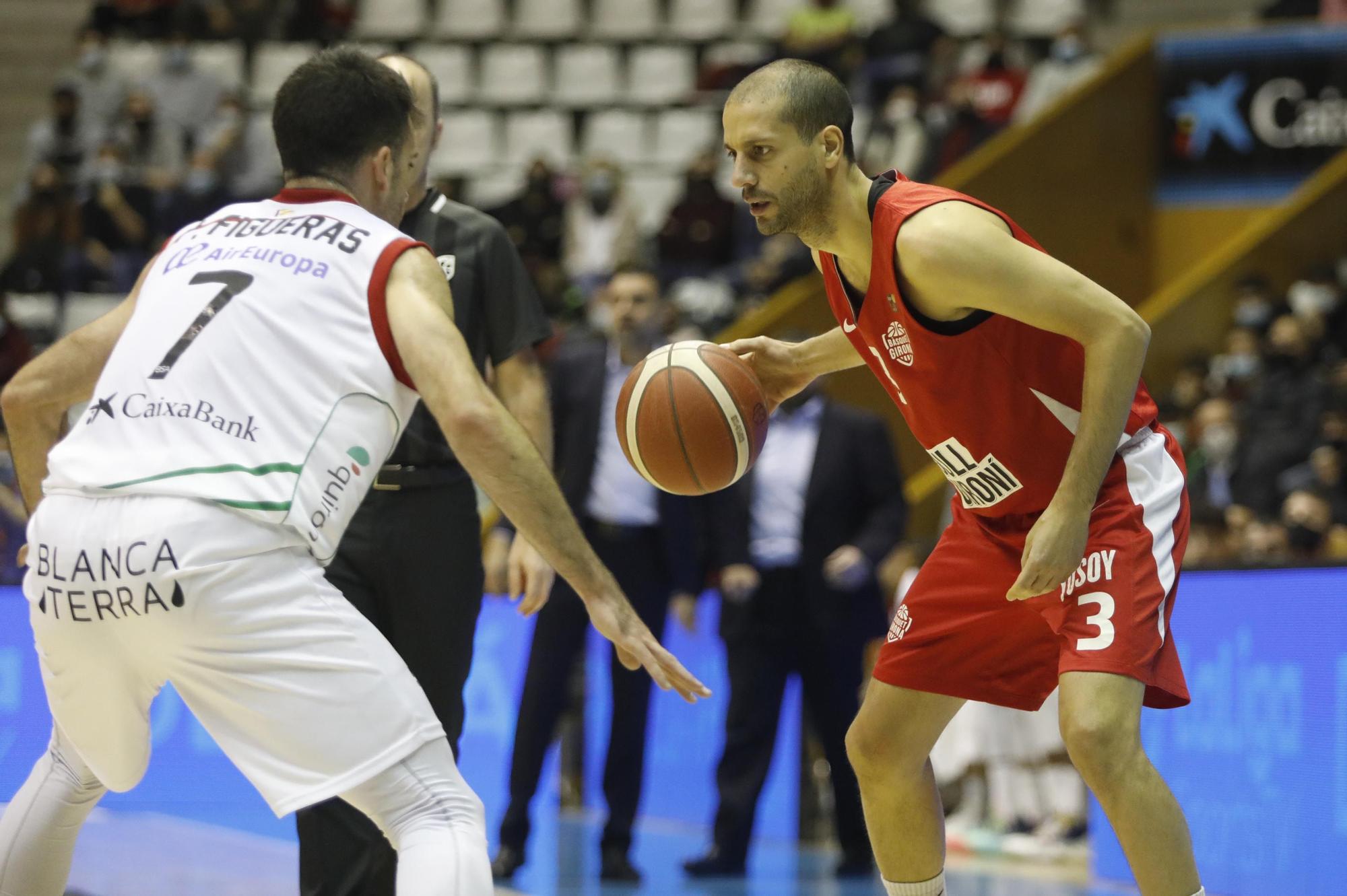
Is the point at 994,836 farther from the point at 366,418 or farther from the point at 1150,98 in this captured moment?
the point at 1150,98

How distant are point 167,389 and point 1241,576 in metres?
4.27

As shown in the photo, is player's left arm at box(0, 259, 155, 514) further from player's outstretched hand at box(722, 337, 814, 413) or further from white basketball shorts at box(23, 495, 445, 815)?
player's outstretched hand at box(722, 337, 814, 413)

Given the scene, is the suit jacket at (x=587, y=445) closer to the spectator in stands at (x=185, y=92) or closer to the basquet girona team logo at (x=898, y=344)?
the basquet girona team logo at (x=898, y=344)

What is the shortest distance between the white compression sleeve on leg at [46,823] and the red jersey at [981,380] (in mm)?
1842

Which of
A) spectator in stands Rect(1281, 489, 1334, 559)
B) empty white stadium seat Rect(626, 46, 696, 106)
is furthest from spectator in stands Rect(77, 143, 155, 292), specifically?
spectator in stands Rect(1281, 489, 1334, 559)

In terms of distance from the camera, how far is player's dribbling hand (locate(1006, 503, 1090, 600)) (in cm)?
325

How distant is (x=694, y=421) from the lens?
392cm

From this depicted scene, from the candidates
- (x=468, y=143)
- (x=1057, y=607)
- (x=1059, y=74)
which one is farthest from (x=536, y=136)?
(x=1057, y=607)

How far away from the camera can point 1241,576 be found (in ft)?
19.5

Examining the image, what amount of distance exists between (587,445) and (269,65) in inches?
369

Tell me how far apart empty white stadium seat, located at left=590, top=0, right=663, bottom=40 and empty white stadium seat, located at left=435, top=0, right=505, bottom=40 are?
914 millimetres

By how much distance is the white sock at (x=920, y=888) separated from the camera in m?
3.72

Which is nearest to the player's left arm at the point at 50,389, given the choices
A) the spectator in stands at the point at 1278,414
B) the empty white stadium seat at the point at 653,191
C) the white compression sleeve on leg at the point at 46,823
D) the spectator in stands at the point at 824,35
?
the white compression sleeve on leg at the point at 46,823

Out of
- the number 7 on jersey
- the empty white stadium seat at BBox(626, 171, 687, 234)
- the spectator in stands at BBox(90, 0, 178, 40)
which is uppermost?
the spectator in stands at BBox(90, 0, 178, 40)
